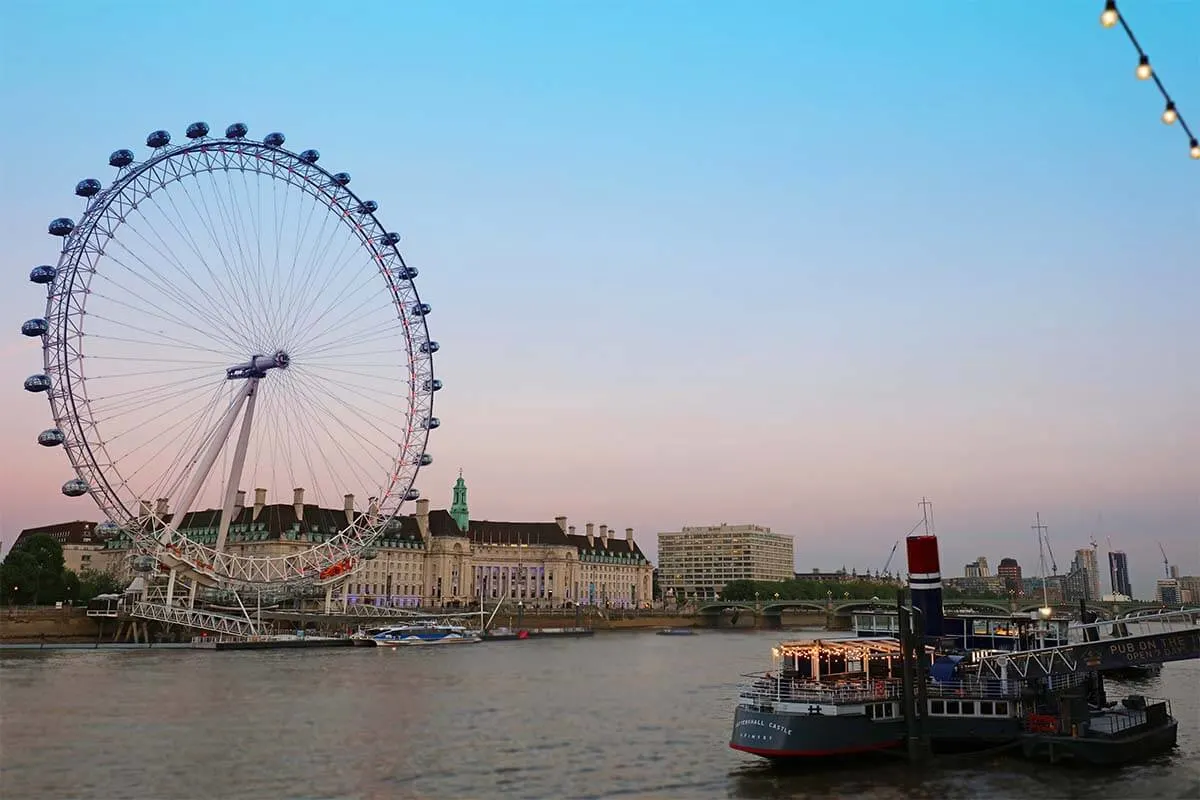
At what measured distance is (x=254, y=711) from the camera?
4681 cm

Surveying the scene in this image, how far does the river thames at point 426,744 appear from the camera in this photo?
3058 centimetres

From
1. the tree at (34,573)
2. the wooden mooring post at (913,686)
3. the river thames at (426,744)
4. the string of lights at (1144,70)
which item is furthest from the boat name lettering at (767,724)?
the tree at (34,573)

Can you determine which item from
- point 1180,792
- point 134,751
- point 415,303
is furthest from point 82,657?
point 1180,792

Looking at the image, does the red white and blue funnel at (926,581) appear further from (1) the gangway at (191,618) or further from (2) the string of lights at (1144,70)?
(1) the gangway at (191,618)

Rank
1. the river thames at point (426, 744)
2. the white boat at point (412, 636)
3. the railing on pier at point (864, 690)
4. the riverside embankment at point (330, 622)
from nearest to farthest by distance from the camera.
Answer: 1. the river thames at point (426, 744)
2. the railing on pier at point (864, 690)
3. the riverside embankment at point (330, 622)
4. the white boat at point (412, 636)

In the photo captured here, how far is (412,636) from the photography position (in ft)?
365

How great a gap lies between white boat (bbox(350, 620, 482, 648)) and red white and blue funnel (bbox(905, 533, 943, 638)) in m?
76.1

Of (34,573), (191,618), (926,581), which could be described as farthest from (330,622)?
(926,581)

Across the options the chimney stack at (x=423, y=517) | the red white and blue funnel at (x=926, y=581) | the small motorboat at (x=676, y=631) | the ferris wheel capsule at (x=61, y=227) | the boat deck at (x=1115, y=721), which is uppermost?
the ferris wheel capsule at (x=61, y=227)

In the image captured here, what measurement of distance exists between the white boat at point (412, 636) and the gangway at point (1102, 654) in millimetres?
79103

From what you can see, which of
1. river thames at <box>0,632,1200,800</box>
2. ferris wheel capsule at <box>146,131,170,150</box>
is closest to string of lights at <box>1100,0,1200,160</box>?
river thames at <box>0,632,1200,800</box>

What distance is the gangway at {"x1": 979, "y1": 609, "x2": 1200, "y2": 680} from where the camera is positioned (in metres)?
32.7

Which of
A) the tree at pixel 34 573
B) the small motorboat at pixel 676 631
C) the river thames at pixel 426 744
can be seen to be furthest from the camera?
the small motorboat at pixel 676 631

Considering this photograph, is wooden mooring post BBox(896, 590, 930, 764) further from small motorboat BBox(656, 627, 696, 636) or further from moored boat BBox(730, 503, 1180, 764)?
small motorboat BBox(656, 627, 696, 636)
